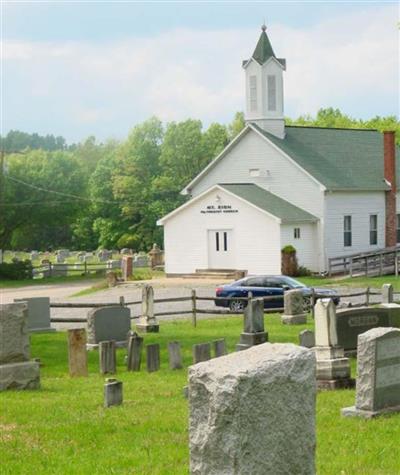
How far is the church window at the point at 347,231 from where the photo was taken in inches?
2122

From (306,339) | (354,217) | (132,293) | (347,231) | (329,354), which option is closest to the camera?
(329,354)

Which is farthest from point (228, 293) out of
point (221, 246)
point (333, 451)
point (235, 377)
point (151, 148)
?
point (151, 148)

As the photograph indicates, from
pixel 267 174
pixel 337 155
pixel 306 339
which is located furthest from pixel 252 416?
pixel 337 155

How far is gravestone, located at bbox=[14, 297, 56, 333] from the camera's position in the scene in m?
28.5

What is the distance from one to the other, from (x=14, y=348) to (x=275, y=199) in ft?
120

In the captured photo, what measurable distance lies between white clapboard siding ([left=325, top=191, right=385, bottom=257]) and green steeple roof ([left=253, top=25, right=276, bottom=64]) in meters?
8.15

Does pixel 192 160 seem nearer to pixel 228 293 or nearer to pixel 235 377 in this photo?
pixel 228 293

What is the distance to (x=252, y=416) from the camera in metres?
7.07

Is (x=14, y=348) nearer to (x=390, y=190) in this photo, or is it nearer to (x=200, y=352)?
(x=200, y=352)

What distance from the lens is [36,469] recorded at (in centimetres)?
1055

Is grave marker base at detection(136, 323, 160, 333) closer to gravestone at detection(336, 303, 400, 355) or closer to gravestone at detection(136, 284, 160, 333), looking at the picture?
gravestone at detection(136, 284, 160, 333)

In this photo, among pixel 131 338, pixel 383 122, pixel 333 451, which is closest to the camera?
pixel 333 451

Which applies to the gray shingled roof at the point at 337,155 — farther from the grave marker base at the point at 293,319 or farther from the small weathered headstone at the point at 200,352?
the small weathered headstone at the point at 200,352

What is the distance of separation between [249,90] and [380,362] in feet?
141
